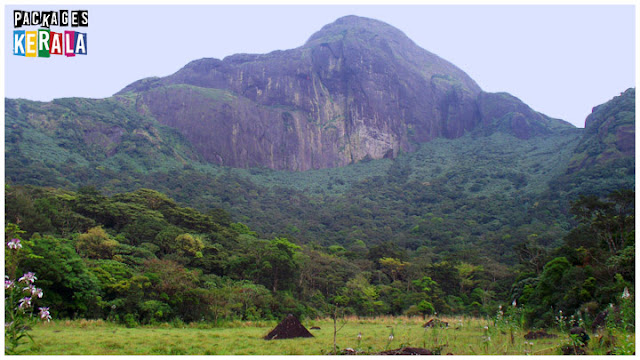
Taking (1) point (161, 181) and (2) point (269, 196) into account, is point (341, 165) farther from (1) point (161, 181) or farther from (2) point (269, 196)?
(1) point (161, 181)

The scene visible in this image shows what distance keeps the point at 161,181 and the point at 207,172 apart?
16613 mm

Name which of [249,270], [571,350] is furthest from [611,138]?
[571,350]

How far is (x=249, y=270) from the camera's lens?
106 feet

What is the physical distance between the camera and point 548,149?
110 meters

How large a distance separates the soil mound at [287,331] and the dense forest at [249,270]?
6.11 metres

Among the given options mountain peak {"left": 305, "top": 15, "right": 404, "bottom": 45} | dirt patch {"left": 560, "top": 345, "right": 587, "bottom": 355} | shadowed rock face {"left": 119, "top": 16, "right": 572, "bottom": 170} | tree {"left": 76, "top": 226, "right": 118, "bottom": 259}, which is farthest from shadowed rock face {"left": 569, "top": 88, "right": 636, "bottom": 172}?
mountain peak {"left": 305, "top": 15, "right": 404, "bottom": 45}

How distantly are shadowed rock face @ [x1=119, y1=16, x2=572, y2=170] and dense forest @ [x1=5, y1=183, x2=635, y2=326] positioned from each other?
65438 mm

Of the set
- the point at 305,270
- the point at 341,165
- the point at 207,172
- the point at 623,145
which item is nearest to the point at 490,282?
the point at 305,270

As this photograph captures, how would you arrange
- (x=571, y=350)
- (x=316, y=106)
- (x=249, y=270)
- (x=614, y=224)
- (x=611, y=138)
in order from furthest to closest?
(x=316, y=106) < (x=611, y=138) < (x=249, y=270) < (x=614, y=224) < (x=571, y=350)

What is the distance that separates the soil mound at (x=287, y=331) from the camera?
1438 centimetres

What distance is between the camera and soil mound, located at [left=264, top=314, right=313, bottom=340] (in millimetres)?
14383

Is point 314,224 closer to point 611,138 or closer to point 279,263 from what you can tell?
point 279,263

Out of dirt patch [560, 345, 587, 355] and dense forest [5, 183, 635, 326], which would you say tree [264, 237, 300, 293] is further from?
dirt patch [560, 345, 587, 355]

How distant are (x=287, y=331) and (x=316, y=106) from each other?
4545 inches
